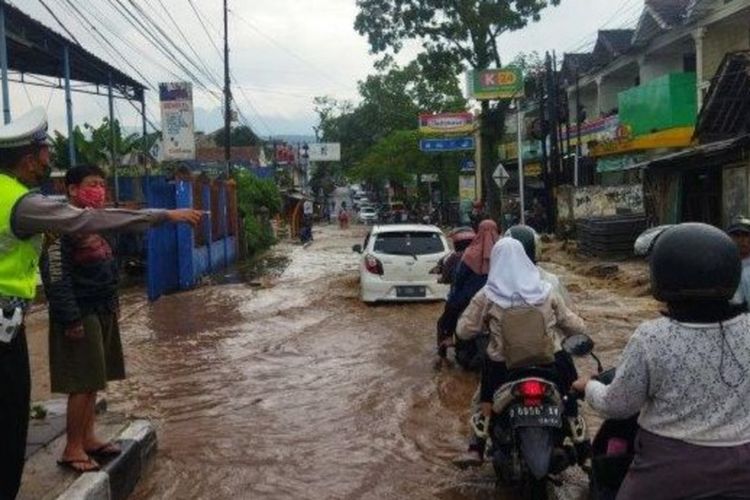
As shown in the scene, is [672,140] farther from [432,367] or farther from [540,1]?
[432,367]

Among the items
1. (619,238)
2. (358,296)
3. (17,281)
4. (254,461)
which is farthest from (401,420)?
(619,238)

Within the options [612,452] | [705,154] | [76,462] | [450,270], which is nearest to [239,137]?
[705,154]

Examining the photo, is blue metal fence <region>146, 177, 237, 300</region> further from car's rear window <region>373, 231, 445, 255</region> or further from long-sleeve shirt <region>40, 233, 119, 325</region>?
long-sleeve shirt <region>40, 233, 119, 325</region>

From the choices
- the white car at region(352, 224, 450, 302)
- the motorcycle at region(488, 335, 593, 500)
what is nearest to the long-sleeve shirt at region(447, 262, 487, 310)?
the motorcycle at region(488, 335, 593, 500)

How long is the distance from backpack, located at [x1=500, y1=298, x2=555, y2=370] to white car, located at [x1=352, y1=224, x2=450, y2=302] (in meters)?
8.51

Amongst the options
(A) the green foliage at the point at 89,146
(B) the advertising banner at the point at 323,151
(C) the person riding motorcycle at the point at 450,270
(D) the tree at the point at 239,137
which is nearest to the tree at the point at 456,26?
(A) the green foliage at the point at 89,146

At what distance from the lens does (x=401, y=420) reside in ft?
22.4

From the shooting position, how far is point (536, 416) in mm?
4301

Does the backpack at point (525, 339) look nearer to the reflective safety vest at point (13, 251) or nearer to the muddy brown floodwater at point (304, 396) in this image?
the muddy brown floodwater at point (304, 396)

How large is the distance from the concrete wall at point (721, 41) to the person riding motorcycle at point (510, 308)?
21.1m

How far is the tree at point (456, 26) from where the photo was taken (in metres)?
29.8

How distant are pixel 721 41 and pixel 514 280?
21997mm

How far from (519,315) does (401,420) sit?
2624 millimetres

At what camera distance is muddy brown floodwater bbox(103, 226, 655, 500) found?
5.33m
